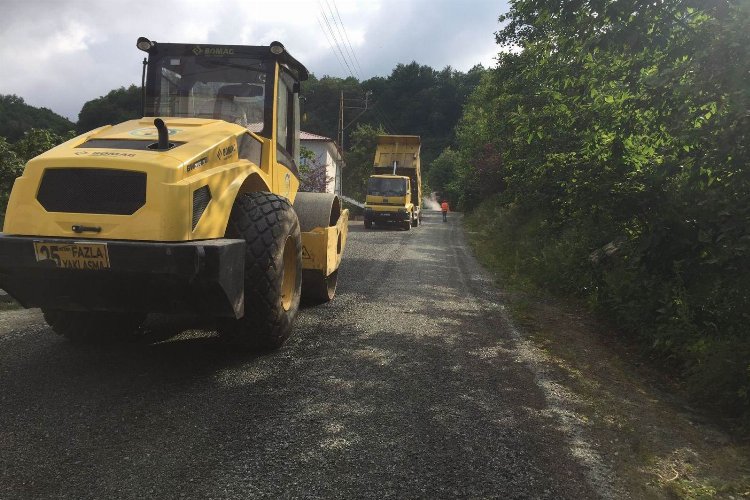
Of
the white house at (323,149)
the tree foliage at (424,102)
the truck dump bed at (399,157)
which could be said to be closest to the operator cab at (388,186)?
the truck dump bed at (399,157)

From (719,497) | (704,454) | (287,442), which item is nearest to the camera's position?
(719,497)

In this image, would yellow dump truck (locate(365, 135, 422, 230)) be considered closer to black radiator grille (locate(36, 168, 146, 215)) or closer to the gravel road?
the gravel road

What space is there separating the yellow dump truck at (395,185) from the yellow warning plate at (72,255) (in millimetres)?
19224

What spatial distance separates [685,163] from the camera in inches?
185

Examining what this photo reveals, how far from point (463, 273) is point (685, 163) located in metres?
Result: 6.17

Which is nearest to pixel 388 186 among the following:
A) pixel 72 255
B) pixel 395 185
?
pixel 395 185

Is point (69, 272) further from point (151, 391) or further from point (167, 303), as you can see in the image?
point (151, 391)

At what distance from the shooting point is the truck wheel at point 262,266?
13.7ft

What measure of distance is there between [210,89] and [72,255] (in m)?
2.71

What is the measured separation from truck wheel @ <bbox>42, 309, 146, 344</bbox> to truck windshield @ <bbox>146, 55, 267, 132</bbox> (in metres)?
2.18

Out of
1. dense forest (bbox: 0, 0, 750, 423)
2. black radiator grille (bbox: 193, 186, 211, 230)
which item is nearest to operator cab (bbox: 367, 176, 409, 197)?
dense forest (bbox: 0, 0, 750, 423)

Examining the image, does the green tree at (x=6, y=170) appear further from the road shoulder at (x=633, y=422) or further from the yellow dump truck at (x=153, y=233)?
the road shoulder at (x=633, y=422)

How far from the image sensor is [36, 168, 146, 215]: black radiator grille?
366cm

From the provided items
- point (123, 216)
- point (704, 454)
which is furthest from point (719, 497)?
point (123, 216)
